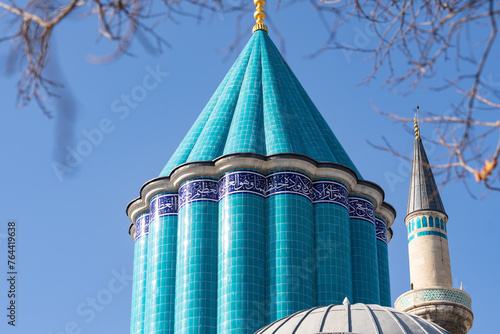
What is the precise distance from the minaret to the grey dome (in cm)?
873

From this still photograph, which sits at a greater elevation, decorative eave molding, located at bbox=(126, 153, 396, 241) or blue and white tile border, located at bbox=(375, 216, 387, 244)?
decorative eave molding, located at bbox=(126, 153, 396, 241)

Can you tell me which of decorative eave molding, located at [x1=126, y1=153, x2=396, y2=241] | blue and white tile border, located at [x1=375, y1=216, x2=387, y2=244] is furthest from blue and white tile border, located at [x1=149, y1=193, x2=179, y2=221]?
blue and white tile border, located at [x1=375, y1=216, x2=387, y2=244]

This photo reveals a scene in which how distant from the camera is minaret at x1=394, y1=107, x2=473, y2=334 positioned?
790 inches

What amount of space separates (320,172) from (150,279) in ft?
11.9

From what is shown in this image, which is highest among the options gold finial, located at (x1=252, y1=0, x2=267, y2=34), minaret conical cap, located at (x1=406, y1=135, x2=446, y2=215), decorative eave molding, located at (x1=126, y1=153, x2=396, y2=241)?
gold finial, located at (x1=252, y1=0, x2=267, y2=34)

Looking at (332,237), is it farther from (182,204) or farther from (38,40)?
(38,40)

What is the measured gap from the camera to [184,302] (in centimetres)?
1658

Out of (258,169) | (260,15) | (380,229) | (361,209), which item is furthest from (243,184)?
(260,15)

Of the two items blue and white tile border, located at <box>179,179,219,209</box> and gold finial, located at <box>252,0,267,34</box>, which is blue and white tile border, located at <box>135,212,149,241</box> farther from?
gold finial, located at <box>252,0,267,34</box>

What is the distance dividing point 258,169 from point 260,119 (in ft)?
5.29

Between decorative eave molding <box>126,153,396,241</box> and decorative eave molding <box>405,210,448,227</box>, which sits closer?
decorative eave molding <box>126,153,396,241</box>

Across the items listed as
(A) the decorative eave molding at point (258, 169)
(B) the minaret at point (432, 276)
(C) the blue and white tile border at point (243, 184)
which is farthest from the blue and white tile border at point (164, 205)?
(B) the minaret at point (432, 276)

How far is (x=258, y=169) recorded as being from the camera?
17.5 metres

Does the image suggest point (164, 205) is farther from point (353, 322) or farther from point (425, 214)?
point (353, 322)
